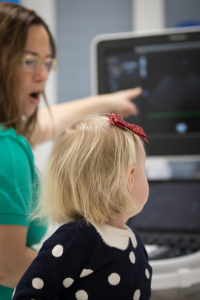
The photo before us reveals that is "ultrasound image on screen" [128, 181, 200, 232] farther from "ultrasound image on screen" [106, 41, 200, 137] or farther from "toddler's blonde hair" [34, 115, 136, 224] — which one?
"toddler's blonde hair" [34, 115, 136, 224]

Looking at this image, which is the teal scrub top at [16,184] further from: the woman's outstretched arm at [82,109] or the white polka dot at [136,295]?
the woman's outstretched arm at [82,109]

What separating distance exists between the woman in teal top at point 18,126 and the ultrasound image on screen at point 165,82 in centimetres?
40

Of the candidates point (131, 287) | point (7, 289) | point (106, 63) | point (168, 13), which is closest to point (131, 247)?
point (131, 287)

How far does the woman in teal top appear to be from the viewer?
673 millimetres

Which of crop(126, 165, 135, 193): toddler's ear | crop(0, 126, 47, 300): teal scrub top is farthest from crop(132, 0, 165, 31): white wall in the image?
crop(126, 165, 135, 193): toddler's ear

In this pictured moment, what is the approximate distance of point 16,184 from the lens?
0.69 m

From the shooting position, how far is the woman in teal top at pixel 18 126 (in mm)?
673

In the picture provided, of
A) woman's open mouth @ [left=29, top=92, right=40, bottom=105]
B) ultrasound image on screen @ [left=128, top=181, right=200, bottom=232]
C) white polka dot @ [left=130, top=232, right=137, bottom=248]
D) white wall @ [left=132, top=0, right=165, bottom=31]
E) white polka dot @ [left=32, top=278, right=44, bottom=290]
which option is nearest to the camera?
white polka dot @ [left=32, top=278, right=44, bottom=290]

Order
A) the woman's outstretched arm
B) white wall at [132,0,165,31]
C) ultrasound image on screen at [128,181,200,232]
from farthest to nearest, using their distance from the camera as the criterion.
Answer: white wall at [132,0,165,31]
the woman's outstretched arm
ultrasound image on screen at [128,181,200,232]

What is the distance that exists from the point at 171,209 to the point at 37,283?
66cm

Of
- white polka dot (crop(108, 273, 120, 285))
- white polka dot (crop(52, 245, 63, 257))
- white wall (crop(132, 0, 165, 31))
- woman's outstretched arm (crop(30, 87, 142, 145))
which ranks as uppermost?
white wall (crop(132, 0, 165, 31))

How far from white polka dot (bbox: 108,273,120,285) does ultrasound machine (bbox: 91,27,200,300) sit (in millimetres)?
492

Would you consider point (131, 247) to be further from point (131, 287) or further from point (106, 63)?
point (106, 63)

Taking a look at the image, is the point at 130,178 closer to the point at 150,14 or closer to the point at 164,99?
the point at 164,99
